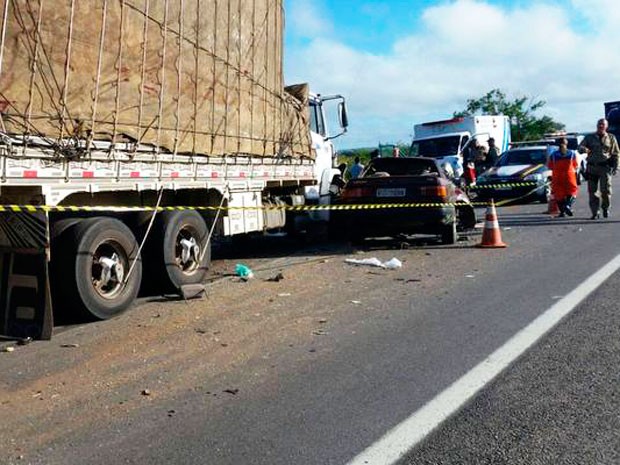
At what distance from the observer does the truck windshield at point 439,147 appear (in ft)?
82.3

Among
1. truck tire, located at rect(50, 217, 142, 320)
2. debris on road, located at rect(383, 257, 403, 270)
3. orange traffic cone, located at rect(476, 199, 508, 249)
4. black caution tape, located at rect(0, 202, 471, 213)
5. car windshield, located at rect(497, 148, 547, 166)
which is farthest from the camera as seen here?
car windshield, located at rect(497, 148, 547, 166)

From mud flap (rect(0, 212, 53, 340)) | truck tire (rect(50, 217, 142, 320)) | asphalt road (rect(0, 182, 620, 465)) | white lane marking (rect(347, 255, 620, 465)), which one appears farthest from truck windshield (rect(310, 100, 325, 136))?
mud flap (rect(0, 212, 53, 340))

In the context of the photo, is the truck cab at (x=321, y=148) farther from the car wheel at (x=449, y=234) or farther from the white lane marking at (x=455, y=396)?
the white lane marking at (x=455, y=396)

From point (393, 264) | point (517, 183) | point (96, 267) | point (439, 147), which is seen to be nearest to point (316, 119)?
point (393, 264)

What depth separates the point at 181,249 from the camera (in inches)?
341

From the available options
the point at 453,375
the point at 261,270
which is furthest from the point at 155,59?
the point at 453,375

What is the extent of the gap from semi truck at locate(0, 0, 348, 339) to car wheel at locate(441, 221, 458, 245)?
9.60 feet

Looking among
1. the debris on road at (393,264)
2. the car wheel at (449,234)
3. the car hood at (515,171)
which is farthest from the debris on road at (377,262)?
the car hood at (515,171)

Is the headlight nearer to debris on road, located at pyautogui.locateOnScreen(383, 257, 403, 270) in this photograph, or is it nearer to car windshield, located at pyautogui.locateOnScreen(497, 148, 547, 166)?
car windshield, located at pyautogui.locateOnScreen(497, 148, 547, 166)

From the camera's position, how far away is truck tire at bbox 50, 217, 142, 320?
677 centimetres

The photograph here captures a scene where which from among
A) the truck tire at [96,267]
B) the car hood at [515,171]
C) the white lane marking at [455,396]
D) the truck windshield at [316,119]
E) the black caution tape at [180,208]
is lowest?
the white lane marking at [455,396]

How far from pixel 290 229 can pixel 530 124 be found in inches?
2262

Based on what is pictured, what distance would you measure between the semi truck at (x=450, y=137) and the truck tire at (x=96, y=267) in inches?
698

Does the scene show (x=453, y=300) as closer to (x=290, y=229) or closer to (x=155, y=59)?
(x=155, y=59)
